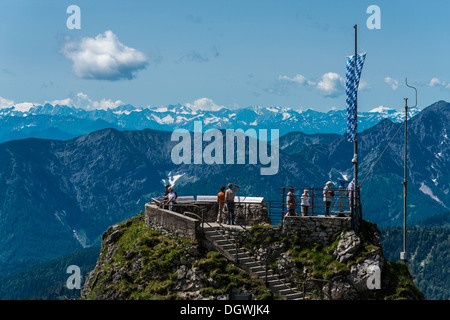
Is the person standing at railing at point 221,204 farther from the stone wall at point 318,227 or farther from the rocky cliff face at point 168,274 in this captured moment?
the stone wall at point 318,227

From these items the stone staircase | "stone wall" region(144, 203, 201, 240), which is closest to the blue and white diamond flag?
the stone staircase

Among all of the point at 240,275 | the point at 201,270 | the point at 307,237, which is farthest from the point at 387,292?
the point at 201,270

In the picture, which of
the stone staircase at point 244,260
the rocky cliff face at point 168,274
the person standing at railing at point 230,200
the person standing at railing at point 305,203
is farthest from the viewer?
the person standing at railing at point 230,200

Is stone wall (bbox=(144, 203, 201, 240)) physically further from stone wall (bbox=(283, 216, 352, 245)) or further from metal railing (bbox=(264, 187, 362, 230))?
metal railing (bbox=(264, 187, 362, 230))

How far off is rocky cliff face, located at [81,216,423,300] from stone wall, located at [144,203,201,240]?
0.46 meters

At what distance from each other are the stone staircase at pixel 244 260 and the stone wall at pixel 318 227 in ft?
10.0

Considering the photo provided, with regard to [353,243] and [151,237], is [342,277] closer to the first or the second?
[353,243]

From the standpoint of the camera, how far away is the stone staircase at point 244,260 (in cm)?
3400

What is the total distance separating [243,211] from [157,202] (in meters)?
6.11

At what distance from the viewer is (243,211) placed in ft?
140

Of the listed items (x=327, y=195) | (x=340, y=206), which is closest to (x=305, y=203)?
(x=327, y=195)

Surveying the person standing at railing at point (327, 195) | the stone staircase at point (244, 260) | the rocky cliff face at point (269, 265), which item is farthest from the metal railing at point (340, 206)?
the stone staircase at point (244, 260)

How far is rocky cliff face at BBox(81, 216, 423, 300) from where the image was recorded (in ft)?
110

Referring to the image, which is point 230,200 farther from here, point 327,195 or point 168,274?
point 168,274
